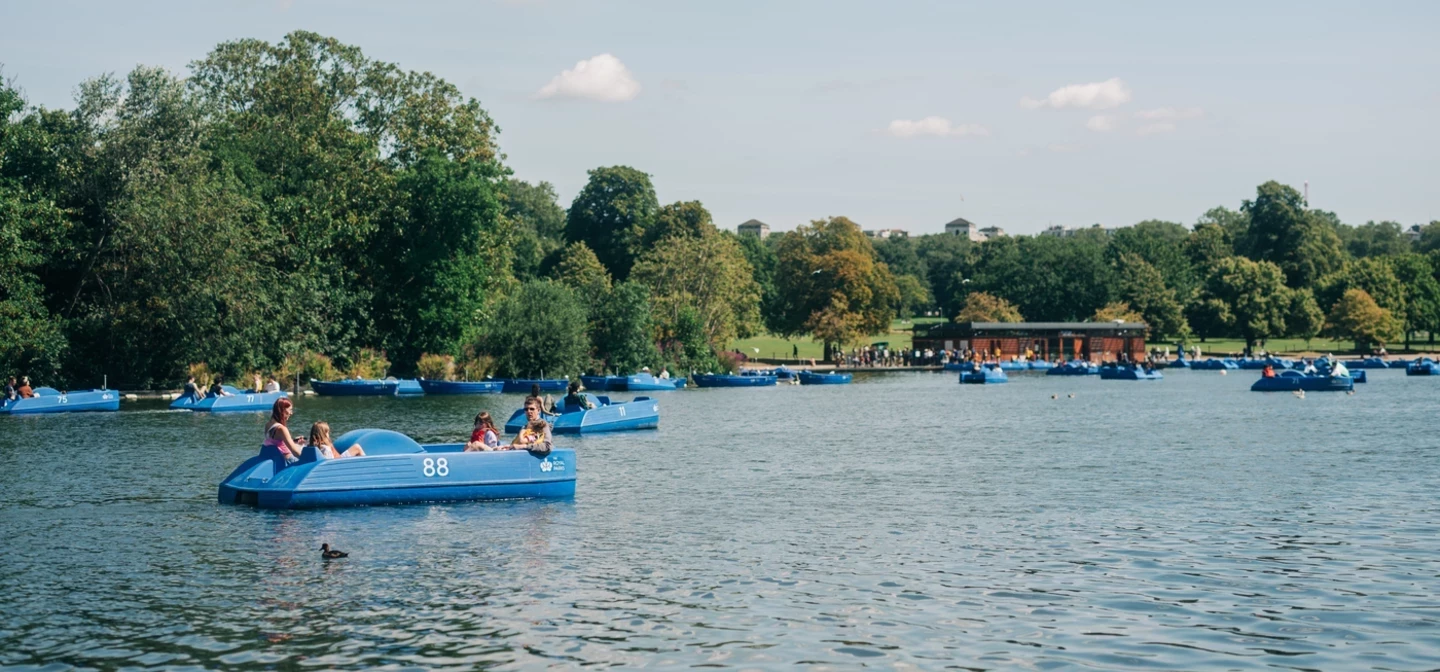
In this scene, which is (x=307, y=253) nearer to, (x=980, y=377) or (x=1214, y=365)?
(x=980, y=377)

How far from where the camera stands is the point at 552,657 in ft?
50.0

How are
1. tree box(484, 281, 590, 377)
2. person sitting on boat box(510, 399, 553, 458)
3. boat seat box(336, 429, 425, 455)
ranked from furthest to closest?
tree box(484, 281, 590, 377)
person sitting on boat box(510, 399, 553, 458)
boat seat box(336, 429, 425, 455)

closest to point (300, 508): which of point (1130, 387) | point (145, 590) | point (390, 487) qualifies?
point (390, 487)

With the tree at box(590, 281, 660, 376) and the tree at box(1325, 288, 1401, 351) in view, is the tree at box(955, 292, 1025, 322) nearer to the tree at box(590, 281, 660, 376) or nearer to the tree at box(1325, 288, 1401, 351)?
the tree at box(1325, 288, 1401, 351)

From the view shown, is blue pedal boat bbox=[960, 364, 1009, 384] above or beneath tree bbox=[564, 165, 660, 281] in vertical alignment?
beneath

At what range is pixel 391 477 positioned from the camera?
27547 millimetres

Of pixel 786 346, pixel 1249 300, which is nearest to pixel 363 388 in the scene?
pixel 786 346

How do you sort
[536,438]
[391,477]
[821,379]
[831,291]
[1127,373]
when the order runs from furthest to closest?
[831,291], [1127,373], [821,379], [536,438], [391,477]

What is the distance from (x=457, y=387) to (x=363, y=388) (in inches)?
250

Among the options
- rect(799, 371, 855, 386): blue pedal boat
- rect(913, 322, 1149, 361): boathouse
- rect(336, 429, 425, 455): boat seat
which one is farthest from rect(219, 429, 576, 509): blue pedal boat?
rect(913, 322, 1149, 361): boathouse

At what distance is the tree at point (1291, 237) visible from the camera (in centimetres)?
17462

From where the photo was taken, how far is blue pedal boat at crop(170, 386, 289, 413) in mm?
60938

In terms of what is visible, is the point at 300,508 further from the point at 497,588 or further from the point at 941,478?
the point at 941,478

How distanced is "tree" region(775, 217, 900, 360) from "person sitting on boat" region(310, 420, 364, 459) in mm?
111517
